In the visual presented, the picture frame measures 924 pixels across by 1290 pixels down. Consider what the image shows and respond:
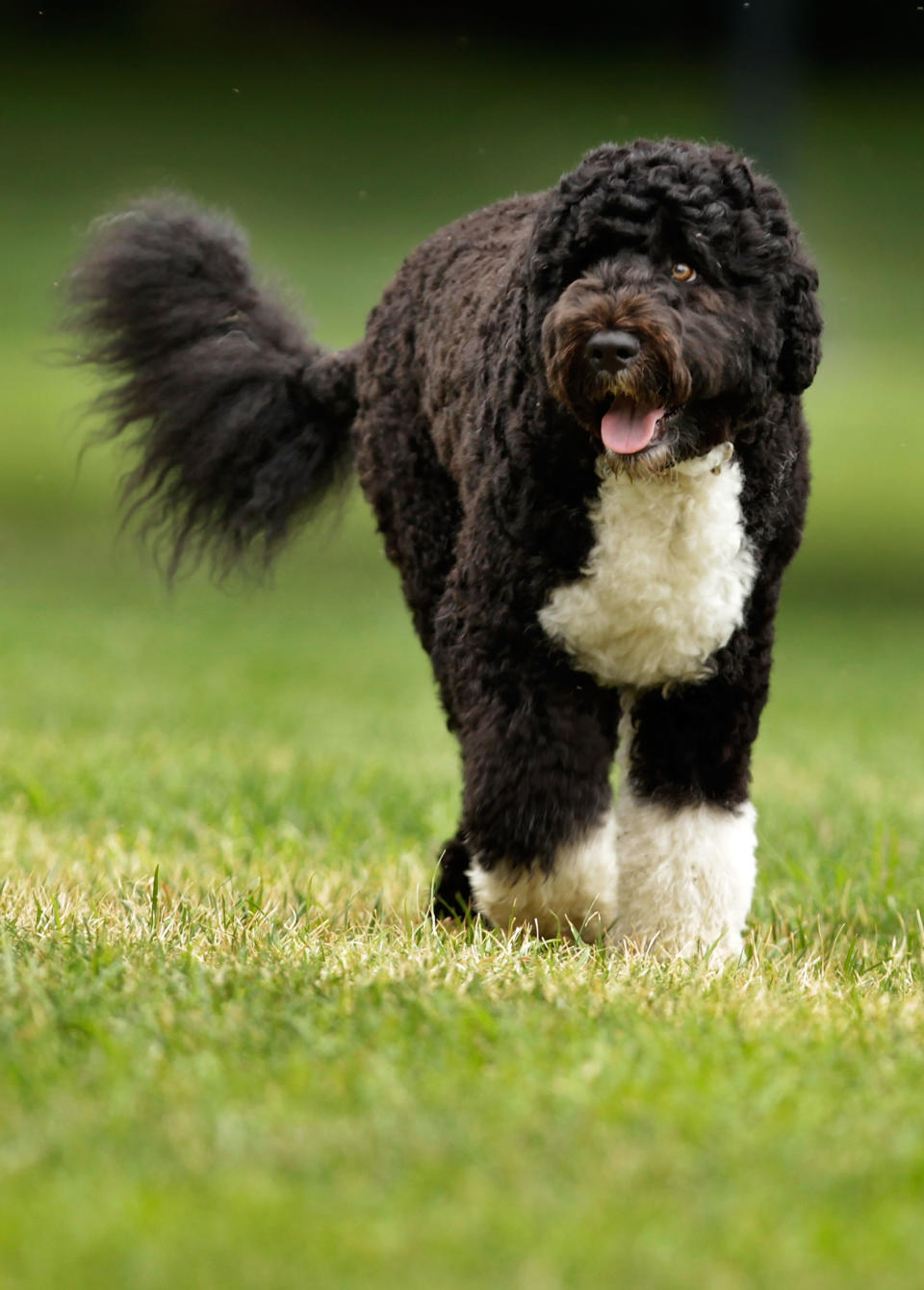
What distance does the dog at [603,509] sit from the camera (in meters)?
4.14

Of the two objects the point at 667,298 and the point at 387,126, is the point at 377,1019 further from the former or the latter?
the point at 387,126

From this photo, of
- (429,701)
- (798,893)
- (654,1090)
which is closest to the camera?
(654,1090)

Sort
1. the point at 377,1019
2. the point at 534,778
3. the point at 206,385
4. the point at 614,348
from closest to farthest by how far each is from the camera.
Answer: the point at 377,1019, the point at 614,348, the point at 534,778, the point at 206,385

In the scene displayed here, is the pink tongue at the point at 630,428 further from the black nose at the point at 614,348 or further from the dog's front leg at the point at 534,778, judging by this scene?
the dog's front leg at the point at 534,778

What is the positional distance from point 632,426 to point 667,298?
0.27 meters

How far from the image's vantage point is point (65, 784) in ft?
22.3

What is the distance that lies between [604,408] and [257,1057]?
1601 millimetres

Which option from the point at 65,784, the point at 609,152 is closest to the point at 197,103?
the point at 65,784

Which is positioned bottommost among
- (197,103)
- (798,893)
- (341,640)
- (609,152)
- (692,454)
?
(341,640)

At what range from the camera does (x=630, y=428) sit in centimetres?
412

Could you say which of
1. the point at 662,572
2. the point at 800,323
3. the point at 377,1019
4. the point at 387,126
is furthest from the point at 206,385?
the point at 387,126

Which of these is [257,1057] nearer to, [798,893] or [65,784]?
[798,893]

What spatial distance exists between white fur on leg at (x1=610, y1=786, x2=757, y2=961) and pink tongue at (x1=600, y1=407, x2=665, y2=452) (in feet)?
3.52

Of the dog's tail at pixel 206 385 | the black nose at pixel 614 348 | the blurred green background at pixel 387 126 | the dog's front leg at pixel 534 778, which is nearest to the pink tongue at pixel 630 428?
the black nose at pixel 614 348
